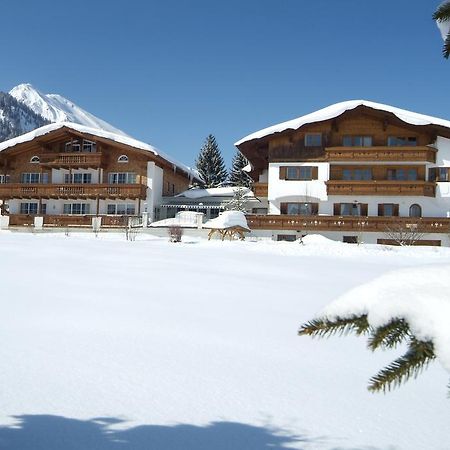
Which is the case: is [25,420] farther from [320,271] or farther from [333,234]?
[333,234]

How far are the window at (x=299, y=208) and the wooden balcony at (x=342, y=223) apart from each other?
6.06 ft

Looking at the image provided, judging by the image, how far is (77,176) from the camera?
37.9 m

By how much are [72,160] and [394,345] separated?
37636 millimetres

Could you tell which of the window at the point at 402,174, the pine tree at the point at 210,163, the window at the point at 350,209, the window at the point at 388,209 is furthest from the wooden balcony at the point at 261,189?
the pine tree at the point at 210,163

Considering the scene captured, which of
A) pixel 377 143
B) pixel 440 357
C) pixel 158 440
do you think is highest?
pixel 377 143

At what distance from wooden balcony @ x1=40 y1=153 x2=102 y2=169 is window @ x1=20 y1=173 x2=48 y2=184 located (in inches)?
64.5

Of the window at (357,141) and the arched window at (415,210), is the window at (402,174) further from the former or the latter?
the window at (357,141)

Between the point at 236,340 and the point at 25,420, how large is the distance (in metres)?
2.83

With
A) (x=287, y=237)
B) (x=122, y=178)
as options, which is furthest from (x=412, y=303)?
(x=122, y=178)

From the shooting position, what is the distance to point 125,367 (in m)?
4.76

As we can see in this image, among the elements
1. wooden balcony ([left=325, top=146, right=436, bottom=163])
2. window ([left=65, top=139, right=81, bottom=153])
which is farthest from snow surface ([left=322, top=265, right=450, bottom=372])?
window ([left=65, top=139, right=81, bottom=153])

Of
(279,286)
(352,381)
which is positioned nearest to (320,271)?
(279,286)

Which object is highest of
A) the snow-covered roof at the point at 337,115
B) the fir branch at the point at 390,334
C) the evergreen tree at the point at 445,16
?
the snow-covered roof at the point at 337,115

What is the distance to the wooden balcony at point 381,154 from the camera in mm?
30609
